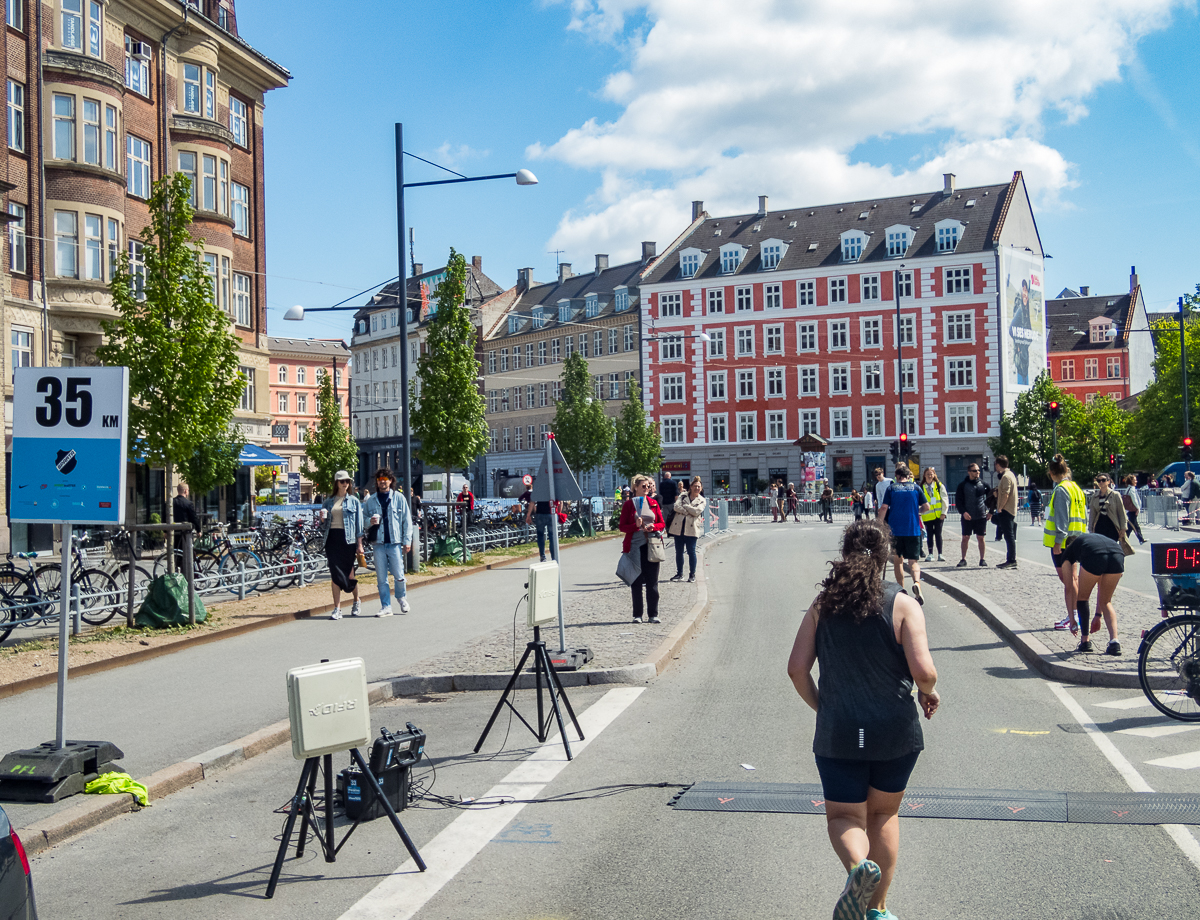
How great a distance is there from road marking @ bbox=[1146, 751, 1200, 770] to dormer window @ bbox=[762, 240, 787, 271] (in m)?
66.8

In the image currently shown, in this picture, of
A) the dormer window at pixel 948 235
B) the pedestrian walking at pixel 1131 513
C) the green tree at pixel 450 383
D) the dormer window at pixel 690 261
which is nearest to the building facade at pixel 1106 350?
the dormer window at pixel 948 235

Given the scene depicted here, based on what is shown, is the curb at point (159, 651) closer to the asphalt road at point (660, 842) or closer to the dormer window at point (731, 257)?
the asphalt road at point (660, 842)

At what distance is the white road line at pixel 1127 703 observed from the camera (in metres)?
8.86

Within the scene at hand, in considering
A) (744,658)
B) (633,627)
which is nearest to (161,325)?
(633,627)

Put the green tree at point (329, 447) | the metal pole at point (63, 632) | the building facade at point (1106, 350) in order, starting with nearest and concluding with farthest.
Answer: the metal pole at point (63, 632), the green tree at point (329, 447), the building facade at point (1106, 350)

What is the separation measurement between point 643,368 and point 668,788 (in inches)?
2705

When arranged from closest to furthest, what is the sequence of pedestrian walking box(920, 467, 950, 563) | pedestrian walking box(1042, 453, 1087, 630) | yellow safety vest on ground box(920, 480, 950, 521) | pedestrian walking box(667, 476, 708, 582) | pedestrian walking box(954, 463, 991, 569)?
A: 1. pedestrian walking box(1042, 453, 1087, 630)
2. pedestrian walking box(667, 476, 708, 582)
3. pedestrian walking box(954, 463, 991, 569)
4. pedestrian walking box(920, 467, 950, 563)
5. yellow safety vest on ground box(920, 480, 950, 521)

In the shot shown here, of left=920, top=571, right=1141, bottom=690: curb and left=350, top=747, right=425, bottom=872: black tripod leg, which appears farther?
left=920, top=571, right=1141, bottom=690: curb

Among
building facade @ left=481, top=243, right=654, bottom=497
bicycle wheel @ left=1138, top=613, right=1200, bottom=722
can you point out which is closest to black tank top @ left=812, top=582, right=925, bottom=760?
bicycle wheel @ left=1138, top=613, right=1200, bottom=722

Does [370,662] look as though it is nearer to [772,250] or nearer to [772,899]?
[772,899]

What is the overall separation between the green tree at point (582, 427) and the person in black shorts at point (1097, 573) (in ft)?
127

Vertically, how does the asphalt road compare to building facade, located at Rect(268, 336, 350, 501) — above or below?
below

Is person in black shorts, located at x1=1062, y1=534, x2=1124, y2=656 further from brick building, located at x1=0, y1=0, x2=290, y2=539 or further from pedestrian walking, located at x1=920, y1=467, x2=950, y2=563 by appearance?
brick building, located at x1=0, y1=0, x2=290, y2=539

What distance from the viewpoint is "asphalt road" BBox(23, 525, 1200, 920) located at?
489cm
